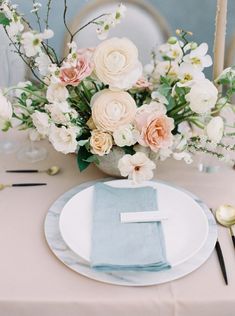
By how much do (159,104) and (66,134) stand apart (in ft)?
0.65

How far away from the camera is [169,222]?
2.78ft

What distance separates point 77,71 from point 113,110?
11 cm

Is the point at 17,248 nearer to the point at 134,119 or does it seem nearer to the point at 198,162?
the point at 134,119

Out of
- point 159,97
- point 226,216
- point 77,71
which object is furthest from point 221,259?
point 77,71

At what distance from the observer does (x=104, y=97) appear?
852 millimetres

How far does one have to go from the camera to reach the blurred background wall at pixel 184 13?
2.10m

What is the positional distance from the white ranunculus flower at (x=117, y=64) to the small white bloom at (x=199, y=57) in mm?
116

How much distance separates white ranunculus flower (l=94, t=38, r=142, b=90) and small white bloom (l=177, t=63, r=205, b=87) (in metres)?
0.09

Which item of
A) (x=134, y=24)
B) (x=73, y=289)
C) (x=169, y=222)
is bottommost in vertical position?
(x=73, y=289)

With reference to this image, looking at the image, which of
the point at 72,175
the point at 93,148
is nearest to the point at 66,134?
the point at 93,148

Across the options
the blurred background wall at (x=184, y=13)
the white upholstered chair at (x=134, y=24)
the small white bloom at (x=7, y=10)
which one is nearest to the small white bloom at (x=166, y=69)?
the small white bloom at (x=7, y=10)

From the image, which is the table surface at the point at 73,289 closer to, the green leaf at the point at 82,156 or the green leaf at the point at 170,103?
the green leaf at the point at 82,156

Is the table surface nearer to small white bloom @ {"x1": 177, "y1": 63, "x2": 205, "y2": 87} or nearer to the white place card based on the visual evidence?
the white place card

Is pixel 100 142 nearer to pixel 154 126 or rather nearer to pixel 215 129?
pixel 154 126
